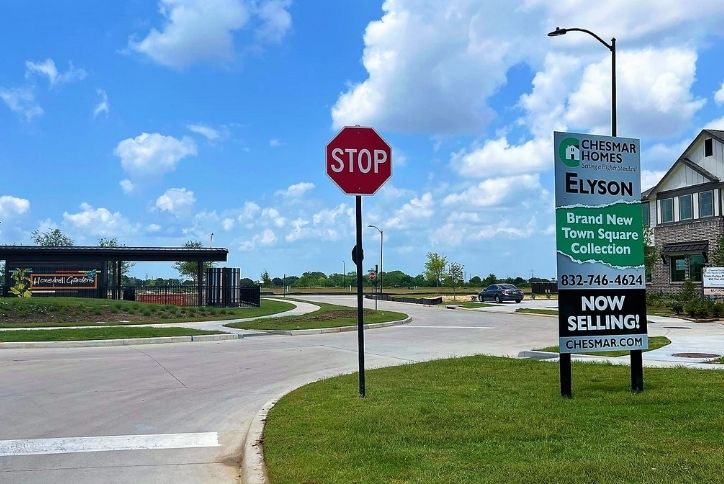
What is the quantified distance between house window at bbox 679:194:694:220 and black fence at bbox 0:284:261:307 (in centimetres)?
2706

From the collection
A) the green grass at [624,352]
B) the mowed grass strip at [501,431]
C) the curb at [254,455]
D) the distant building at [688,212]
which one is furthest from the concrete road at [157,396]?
the distant building at [688,212]

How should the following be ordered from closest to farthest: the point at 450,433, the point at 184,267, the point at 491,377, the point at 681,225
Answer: the point at 450,433
the point at 491,377
the point at 681,225
the point at 184,267

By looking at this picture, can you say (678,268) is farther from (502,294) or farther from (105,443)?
(105,443)

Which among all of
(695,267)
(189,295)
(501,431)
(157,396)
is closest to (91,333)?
(157,396)

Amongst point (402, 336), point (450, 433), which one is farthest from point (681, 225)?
point (450, 433)

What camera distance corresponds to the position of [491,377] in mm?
11125

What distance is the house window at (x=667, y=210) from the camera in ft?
148

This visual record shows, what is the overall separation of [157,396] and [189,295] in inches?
1382

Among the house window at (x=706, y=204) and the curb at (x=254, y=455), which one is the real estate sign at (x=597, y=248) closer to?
the curb at (x=254, y=455)

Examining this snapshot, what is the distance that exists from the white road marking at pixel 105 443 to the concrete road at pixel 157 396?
11 mm

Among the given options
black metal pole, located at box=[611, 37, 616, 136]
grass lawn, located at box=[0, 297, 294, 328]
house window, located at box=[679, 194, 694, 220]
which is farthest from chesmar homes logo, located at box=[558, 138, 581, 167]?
house window, located at box=[679, 194, 694, 220]

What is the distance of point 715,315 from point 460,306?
19844mm

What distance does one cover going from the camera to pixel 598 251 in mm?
9758

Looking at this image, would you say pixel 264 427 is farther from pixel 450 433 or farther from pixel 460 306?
pixel 460 306
